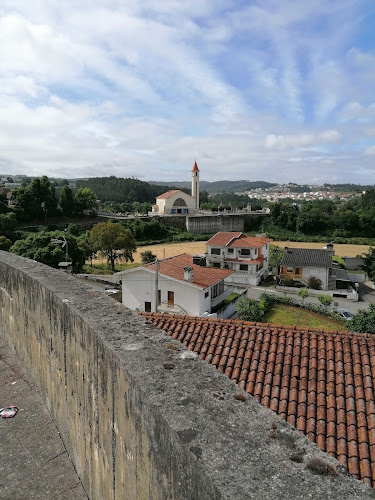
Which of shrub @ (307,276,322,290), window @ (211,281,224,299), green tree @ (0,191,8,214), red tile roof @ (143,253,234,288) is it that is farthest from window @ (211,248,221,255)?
green tree @ (0,191,8,214)

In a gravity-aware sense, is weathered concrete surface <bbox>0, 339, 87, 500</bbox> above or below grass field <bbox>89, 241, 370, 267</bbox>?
above

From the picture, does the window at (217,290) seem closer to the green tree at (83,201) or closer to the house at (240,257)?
the house at (240,257)

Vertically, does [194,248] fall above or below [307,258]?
below

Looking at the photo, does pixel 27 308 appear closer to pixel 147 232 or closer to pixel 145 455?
pixel 145 455

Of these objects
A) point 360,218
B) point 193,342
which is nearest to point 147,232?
point 360,218

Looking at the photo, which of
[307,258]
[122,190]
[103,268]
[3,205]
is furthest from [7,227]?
[122,190]

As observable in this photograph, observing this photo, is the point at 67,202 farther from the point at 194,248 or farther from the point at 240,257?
the point at 240,257

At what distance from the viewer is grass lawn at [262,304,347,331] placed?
74.9ft

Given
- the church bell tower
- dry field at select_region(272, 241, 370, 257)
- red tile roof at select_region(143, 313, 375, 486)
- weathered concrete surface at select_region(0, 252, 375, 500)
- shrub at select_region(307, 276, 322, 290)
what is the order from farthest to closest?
the church bell tower → dry field at select_region(272, 241, 370, 257) → shrub at select_region(307, 276, 322, 290) → red tile roof at select_region(143, 313, 375, 486) → weathered concrete surface at select_region(0, 252, 375, 500)

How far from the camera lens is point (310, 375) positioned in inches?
205

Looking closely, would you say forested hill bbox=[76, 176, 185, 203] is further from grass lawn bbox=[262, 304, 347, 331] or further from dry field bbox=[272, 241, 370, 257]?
grass lawn bbox=[262, 304, 347, 331]

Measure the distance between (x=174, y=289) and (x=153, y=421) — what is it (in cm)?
1916

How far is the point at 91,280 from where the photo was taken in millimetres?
28781

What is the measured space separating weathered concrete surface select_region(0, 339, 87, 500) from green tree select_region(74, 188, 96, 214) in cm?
6293
